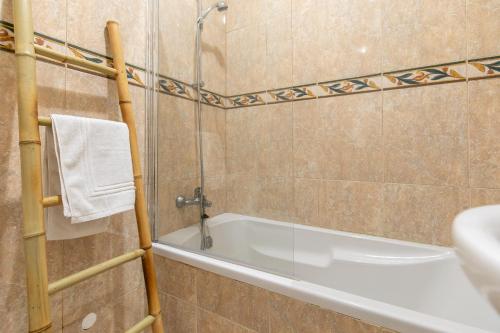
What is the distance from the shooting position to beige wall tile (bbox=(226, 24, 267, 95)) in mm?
1262

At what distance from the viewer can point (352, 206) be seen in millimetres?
1411

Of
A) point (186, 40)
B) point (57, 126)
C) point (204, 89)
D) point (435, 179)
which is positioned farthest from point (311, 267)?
point (186, 40)

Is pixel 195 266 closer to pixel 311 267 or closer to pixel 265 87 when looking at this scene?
pixel 311 267

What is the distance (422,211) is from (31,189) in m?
1.49

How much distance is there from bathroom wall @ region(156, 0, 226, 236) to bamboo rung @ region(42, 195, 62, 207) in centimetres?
55

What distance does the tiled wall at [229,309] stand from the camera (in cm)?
77

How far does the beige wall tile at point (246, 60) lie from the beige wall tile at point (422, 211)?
2.78 ft

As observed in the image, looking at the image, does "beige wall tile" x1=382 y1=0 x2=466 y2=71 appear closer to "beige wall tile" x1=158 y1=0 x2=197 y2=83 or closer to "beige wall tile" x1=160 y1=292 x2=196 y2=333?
"beige wall tile" x1=158 y1=0 x2=197 y2=83

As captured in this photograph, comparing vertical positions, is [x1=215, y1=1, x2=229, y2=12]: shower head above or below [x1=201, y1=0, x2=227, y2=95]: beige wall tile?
above

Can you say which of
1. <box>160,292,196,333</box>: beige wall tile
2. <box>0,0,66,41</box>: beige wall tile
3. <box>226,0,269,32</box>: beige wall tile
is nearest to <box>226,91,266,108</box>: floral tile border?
<box>226,0,269,32</box>: beige wall tile

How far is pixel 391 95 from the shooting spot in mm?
1298

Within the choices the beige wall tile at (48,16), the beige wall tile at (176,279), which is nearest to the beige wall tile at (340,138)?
the beige wall tile at (176,279)

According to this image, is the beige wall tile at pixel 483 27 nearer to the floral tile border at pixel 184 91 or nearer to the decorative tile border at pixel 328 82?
the decorative tile border at pixel 328 82

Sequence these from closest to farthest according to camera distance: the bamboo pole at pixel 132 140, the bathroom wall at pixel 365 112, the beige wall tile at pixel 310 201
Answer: the bamboo pole at pixel 132 140, the bathroom wall at pixel 365 112, the beige wall tile at pixel 310 201
